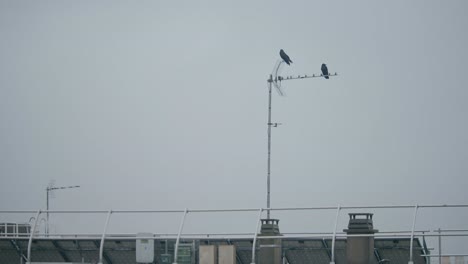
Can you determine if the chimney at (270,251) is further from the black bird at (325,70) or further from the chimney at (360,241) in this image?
the black bird at (325,70)

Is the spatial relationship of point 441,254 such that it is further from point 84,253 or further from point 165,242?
point 84,253

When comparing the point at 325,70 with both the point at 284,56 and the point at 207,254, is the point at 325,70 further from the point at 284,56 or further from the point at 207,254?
the point at 207,254

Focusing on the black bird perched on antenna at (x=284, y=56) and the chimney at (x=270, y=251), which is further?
the black bird perched on antenna at (x=284, y=56)

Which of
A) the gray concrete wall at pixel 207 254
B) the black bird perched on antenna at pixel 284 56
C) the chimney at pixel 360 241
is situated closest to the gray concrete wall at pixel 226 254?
the gray concrete wall at pixel 207 254

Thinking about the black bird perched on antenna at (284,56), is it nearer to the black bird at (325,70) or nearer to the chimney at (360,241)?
the black bird at (325,70)

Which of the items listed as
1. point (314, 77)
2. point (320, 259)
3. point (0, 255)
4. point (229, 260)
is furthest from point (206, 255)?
point (314, 77)

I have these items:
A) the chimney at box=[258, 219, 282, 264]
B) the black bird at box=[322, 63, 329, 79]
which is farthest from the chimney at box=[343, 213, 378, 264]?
the black bird at box=[322, 63, 329, 79]

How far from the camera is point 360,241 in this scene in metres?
26.5

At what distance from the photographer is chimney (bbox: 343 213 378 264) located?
26.4 metres

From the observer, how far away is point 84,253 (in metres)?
30.8

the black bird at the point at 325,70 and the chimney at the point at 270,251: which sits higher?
the black bird at the point at 325,70

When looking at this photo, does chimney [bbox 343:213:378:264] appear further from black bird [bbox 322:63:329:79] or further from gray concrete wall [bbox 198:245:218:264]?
black bird [bbox 322:63:329:79]

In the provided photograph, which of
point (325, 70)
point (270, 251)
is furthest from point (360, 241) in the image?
point (325, 70)

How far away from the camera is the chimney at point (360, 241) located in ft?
86.6
